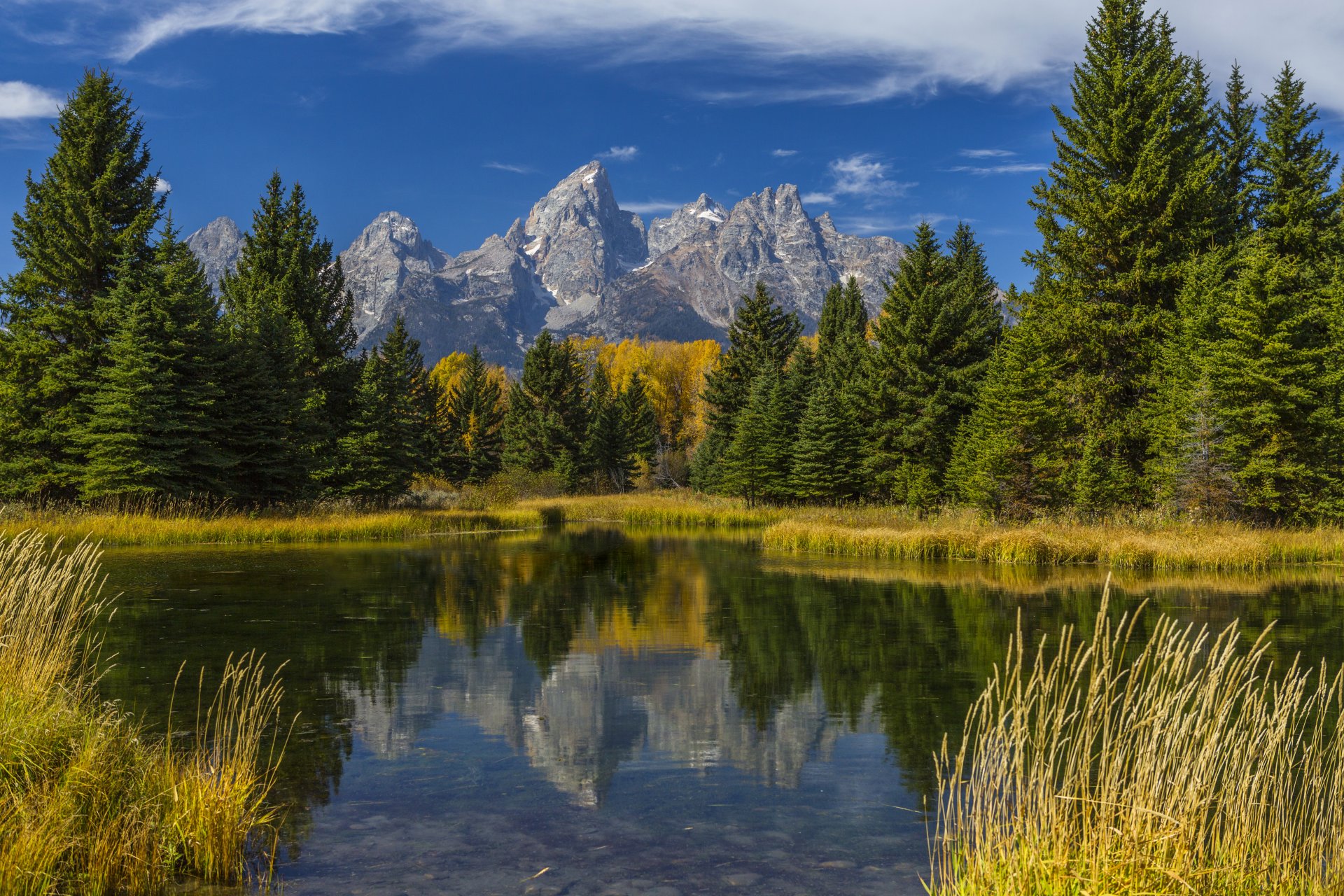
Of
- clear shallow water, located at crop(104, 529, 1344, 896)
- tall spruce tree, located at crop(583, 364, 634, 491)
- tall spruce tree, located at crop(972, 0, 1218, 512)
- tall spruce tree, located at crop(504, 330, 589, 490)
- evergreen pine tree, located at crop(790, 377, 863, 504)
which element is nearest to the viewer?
clear shallow water, located at crop(104, 529, 1344, 896)

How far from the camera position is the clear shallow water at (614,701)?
6883 millimetres

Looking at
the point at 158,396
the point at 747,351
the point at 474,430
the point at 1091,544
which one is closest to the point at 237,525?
the point at 158,396

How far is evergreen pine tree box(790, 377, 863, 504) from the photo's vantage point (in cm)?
5256

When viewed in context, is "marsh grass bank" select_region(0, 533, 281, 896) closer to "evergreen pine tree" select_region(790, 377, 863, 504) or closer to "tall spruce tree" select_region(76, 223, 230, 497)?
"tall spruce tree" select_region(76, 223, 230, 497)

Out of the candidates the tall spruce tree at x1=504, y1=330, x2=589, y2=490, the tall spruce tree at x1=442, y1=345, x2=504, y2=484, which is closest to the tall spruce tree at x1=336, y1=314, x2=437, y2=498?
the tall spruce tree at x1=504, y1=330, x2=589, y2=490

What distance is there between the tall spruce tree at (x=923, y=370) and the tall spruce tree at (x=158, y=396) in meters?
31.7

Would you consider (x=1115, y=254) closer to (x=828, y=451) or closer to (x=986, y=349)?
(x=986, y=349)

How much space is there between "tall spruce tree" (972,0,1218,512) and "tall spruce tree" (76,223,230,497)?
104 ft

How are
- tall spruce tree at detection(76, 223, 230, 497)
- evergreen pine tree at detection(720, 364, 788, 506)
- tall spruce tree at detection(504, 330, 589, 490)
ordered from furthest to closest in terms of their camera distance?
tall spruce tree at detection(504, 330, 589, 490)
evergreen pine tree at detection(720, 364, 788, 506)
tall spruce tree at detection(76, 223, 230, 497)

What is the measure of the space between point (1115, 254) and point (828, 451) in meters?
19.2

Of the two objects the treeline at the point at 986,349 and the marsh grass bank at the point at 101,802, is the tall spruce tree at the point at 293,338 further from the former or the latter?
the marsh grass bank at the point at 101,802

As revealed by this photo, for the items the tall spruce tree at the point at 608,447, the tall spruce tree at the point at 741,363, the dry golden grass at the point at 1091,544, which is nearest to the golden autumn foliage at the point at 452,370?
the tall spruce tree at the point at 608,447

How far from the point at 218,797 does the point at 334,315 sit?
4869 centimetres

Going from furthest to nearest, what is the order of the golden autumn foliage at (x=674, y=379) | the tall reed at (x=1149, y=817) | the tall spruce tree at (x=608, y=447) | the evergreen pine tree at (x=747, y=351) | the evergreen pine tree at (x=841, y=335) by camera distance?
the golden autumn foliage at (x=674, y=379) → the tall spruce tree at (x=608, y=447) → the evergreen pine tree at (x=747, y=351) → the evergreen pine tree at (x=841, y=335) → the tall reed at (x=1149, y=817)
